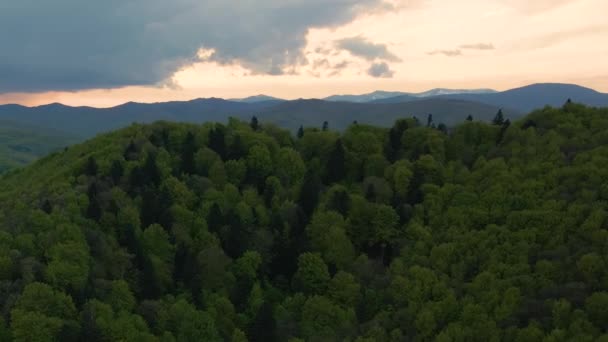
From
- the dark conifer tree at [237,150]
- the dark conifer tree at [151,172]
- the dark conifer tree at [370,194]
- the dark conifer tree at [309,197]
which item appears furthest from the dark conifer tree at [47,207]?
the dark conifer tree at [370,194]

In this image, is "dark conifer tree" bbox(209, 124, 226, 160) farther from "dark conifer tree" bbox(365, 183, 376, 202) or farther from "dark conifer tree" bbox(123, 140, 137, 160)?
"dark conifer tree" bbox(365, 183, 376, 202)

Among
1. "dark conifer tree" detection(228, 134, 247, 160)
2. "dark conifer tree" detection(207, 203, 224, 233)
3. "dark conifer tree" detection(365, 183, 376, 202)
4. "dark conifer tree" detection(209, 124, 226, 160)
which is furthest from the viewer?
"dark conifer tree" detection(209, 124, 226, 160)

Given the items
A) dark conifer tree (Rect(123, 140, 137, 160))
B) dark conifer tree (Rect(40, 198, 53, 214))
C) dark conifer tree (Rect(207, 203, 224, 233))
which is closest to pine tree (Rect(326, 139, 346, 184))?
dark conifer tree (Rect(207, 203, 224, 233))

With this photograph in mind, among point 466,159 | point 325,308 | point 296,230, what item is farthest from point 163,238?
point 466,159

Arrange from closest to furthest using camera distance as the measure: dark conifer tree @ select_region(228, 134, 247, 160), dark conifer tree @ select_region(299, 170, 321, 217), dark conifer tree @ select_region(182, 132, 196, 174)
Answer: dark conifer tree @ select_region(299, 170, 321, 217) < dark conifer tree @ select_region(182, 132, 196, 174) < dark conifer tree @ select_region(228, 134, 247, 160)

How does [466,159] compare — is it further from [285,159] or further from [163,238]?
[163,238]

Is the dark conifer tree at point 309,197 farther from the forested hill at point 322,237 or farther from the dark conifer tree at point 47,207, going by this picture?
the dark conifer tree at point 47,207

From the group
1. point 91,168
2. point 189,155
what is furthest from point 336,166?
point 91,168

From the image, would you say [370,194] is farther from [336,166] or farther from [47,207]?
[47,207]

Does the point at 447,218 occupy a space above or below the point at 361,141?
below
